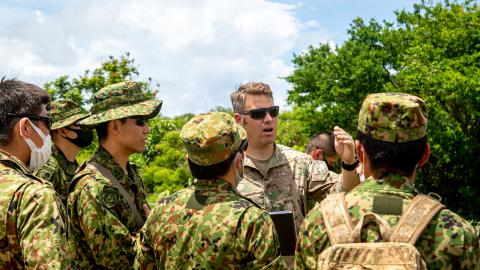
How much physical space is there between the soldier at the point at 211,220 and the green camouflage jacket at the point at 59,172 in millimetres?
2597

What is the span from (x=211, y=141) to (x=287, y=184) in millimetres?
1795

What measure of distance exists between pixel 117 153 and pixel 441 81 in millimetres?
19220

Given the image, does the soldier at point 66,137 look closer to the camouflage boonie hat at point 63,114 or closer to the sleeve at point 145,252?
the camouflage boonie hat at point 63,114

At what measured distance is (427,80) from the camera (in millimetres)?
22781

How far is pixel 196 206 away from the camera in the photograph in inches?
146

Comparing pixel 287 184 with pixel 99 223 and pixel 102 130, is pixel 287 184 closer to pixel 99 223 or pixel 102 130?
pixel 102 130

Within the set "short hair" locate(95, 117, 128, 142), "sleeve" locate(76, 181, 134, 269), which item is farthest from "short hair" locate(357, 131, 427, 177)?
"short hair" locate(95, 117, 128, 142)

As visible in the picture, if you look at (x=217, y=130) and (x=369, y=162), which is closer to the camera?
(x=369, y=162)

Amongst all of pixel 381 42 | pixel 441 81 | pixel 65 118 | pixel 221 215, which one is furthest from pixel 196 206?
pixel 381 42

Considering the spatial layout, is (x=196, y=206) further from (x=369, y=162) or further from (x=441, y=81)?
(x=441, y=81)

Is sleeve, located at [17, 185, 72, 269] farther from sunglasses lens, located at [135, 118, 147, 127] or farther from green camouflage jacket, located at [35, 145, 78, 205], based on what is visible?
green camouflage jacket, located at [35, 145, 78, 205]

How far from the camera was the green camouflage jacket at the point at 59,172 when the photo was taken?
624cm

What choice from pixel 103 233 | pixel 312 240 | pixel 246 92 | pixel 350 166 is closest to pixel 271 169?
pixel 246 92

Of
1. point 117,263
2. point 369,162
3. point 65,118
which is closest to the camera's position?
point 369,162
